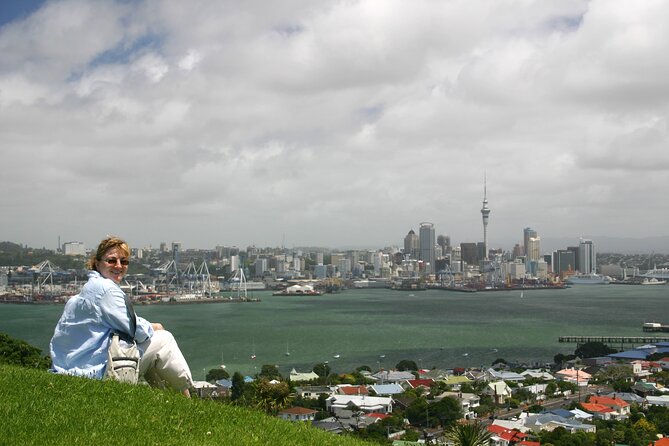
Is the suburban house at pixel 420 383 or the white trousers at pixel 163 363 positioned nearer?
the white trousers at pixel 163 363

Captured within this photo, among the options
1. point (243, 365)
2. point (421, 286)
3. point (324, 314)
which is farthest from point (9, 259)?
point (243, 365)

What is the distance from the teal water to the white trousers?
9.38 meters

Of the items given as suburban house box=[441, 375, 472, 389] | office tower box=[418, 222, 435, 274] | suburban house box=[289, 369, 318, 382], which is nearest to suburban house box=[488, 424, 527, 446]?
suburban house box=[441, 375, 472, 389]

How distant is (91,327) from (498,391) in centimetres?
813

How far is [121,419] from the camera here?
1127mm

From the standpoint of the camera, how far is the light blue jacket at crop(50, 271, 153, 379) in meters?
1.16

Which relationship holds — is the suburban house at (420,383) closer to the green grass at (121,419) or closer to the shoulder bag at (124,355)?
the green grass at (121,419)

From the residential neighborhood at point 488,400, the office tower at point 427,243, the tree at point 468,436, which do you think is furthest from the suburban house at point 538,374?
the office tower at point 427,243

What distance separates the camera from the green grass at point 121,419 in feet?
3.38

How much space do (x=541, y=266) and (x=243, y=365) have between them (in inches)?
1791

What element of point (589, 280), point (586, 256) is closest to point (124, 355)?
point (589, 280)

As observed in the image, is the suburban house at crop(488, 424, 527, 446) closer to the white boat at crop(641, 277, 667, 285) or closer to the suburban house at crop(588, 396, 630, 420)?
the suburban house at crop(588, 396, 630, 420)

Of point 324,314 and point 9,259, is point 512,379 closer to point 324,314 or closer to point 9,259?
point 324,314

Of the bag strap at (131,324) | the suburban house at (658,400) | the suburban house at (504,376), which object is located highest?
the bag strap at (131,324)
